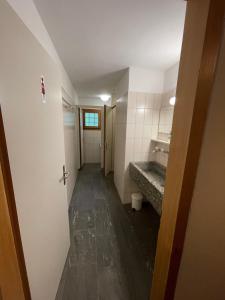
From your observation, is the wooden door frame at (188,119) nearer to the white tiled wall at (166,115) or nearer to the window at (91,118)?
the white tiled wall at (166,115)

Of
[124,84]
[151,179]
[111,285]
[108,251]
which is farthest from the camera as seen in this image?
[124,84]

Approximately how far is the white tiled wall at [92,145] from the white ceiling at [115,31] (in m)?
2.74

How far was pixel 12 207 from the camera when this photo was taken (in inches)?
23.0

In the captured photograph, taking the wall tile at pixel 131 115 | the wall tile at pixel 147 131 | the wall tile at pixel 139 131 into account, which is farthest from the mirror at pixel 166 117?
the wall tile at pixel 131 115

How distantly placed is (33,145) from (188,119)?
2.76ft

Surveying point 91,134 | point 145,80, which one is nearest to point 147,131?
point 145,80

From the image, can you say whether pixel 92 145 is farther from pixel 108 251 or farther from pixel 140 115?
pixel 108 251

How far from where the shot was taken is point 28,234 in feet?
2.32

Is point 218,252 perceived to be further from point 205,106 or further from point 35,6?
point 35,6

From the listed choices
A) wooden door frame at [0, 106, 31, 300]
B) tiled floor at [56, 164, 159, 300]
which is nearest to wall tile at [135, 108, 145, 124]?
tiled floor at [56, 164, 159, 300]

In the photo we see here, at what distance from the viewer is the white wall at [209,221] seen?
53 cm

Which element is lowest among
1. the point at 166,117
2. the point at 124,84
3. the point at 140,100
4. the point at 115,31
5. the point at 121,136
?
the point at 121,136

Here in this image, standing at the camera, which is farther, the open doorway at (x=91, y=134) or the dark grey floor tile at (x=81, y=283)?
the open doorway at (x=91, y=134)

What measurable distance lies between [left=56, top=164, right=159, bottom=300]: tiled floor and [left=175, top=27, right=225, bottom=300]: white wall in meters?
0.65
